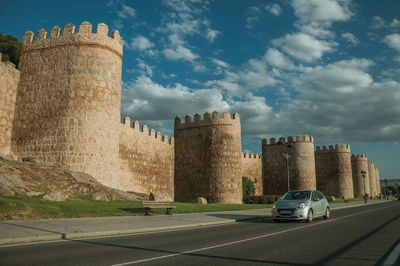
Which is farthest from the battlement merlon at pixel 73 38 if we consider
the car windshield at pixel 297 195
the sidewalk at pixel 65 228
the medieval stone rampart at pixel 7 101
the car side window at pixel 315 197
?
the car side window at pixel 315 197

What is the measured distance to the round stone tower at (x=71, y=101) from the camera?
20.2 meters

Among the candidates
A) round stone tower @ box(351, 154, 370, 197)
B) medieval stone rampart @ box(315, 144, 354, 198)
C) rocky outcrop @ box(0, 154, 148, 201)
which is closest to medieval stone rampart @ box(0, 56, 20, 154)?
rocky outcrop @ box(0, 154, 148, 201)

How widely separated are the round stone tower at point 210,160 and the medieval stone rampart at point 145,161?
4.00 ft

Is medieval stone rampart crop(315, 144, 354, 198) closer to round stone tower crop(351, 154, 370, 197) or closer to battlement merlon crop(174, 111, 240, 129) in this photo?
round stone tower crop(351, 154, 370, 197)

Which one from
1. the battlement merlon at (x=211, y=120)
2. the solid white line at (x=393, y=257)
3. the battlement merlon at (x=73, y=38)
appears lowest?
the solid white line at (x=393, y=257)

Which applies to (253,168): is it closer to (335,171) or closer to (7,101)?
(335,171)

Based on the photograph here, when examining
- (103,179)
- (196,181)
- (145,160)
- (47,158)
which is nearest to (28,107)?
(47,158)

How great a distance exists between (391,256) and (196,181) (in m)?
26.5

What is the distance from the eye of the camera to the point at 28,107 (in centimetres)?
2134

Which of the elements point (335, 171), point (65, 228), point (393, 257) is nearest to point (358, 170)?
point (335, 171)

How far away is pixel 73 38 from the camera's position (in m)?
21.4

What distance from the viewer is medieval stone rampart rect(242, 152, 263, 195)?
43781 millimetres

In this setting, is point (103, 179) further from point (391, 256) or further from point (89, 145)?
point (391, 256)

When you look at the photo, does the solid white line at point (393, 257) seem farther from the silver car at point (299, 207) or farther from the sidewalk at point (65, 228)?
the sidewalk at point (65, 228)
